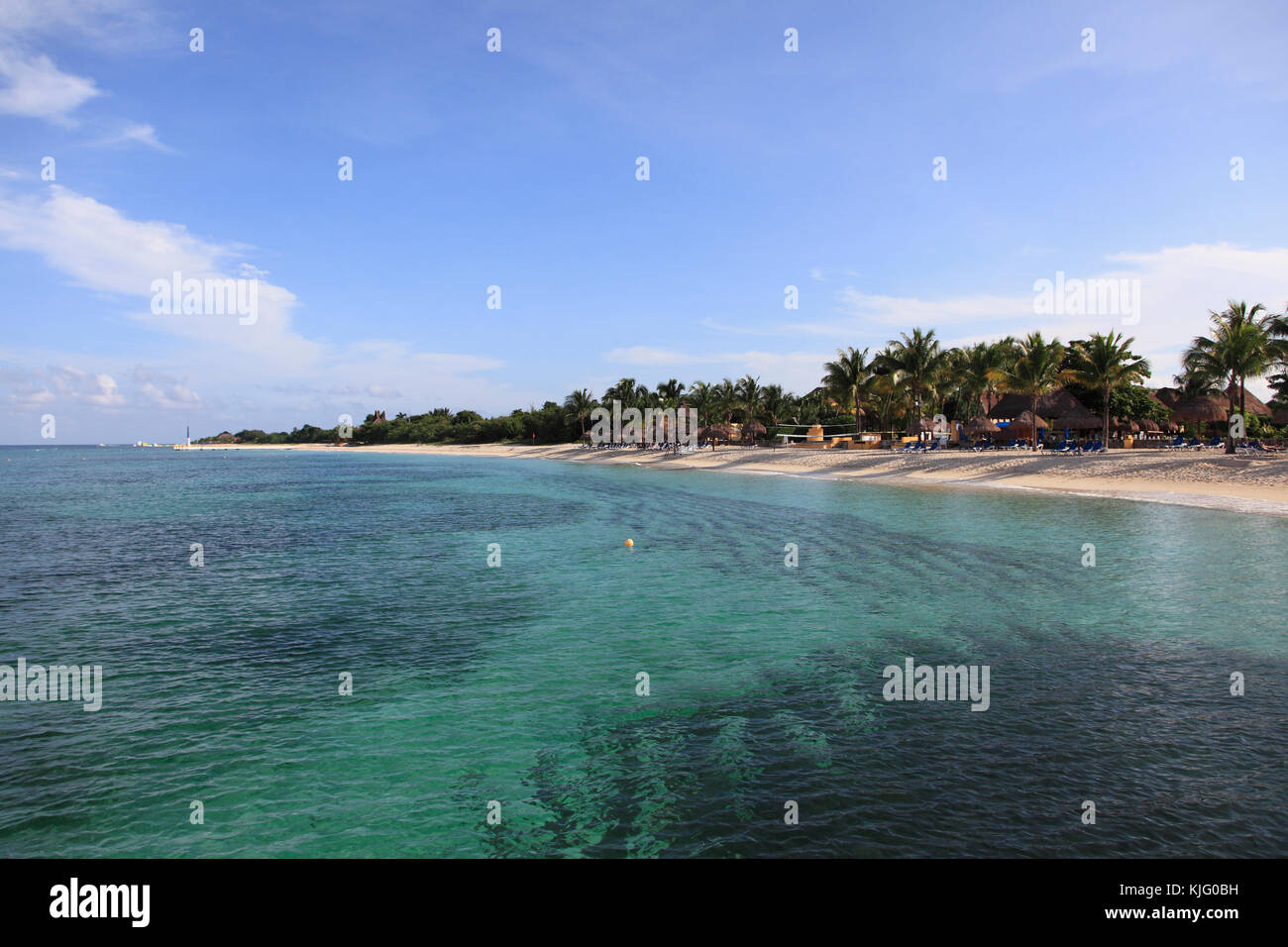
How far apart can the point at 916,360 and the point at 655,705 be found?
2590 inches

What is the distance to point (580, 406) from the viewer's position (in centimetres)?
12250

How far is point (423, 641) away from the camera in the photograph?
46.1ft

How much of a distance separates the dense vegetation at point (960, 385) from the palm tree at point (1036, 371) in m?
0.12

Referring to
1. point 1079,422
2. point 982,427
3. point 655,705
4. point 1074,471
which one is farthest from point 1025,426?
point 655,705

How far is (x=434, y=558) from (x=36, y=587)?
1140 cm

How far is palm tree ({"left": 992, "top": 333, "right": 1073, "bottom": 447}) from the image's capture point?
209ft

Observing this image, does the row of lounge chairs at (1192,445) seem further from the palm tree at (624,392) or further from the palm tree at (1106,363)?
the palm tree at (624,392)

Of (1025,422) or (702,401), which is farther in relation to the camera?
(702,401)

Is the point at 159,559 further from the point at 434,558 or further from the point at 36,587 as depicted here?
the point at 434,558

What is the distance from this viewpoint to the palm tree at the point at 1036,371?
63.7 m

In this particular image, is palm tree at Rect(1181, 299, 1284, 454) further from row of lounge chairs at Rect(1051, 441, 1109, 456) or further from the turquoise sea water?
the turquoise sea water

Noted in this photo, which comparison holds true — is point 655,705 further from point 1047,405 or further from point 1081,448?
point 1047,405

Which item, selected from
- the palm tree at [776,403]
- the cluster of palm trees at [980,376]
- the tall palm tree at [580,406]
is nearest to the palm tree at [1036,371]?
the cluster of palm trees at [980,376]
